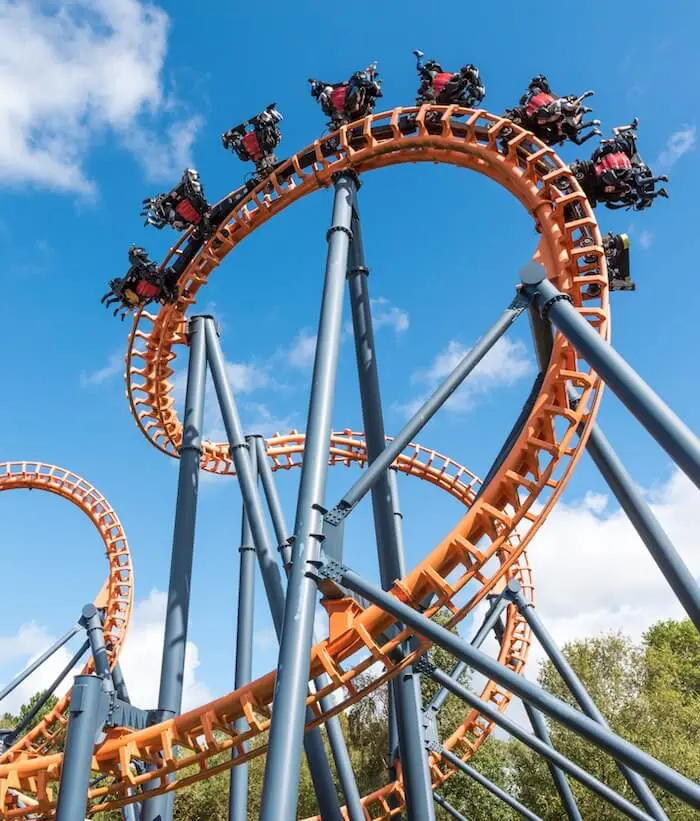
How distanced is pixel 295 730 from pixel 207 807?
18.1 m

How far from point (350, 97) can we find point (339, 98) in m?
0.14

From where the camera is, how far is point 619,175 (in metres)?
6.02

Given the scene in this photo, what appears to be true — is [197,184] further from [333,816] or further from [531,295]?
[333,816]

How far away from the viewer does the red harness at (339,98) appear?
7.29 m

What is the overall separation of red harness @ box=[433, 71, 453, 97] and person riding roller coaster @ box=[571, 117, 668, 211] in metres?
1.57

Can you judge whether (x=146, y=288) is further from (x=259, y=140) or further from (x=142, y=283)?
(x=259, y=140)

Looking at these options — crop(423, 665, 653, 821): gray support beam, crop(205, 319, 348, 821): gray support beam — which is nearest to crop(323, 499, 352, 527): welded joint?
crop(205, 319, 348, 821): gray support beam

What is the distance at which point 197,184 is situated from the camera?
8.12m

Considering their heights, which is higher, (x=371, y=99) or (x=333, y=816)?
(x=371, y=99)

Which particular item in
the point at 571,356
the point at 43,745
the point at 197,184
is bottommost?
the point at 571,356

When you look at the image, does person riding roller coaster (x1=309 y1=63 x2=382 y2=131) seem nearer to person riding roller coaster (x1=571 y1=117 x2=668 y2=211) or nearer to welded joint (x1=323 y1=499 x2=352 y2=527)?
person riding roller coaster (x1=571 y1=117 x2=668 y2=211)

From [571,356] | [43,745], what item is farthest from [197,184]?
[43,745]

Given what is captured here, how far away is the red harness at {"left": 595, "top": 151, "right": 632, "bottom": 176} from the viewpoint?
6.09 meters

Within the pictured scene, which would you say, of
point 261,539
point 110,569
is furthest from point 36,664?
point 261,539
